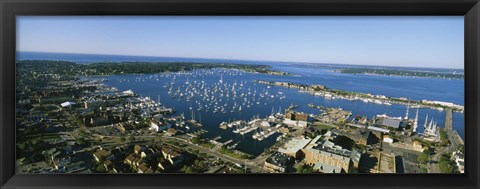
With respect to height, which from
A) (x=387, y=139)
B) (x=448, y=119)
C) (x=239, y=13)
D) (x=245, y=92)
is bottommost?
(x=387, y=139)

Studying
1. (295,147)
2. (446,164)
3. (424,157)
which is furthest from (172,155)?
(446,164)

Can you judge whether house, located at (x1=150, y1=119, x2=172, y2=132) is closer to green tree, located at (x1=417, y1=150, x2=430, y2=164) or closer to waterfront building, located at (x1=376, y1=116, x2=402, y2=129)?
waterfront building, located at (x1=376, y1=116, x2=402, y2=129)

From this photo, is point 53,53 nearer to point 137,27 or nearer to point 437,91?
point 137,27

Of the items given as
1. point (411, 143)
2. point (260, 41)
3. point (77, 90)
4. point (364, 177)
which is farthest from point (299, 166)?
point (77, 90)

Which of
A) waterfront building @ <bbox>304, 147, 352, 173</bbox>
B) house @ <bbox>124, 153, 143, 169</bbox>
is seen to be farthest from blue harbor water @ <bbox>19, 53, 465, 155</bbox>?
house @ <bbox>124, 153, 143, 169</bbox>

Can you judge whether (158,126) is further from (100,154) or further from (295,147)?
(295,147)

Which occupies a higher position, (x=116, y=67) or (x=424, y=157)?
(x=116, y=67)
